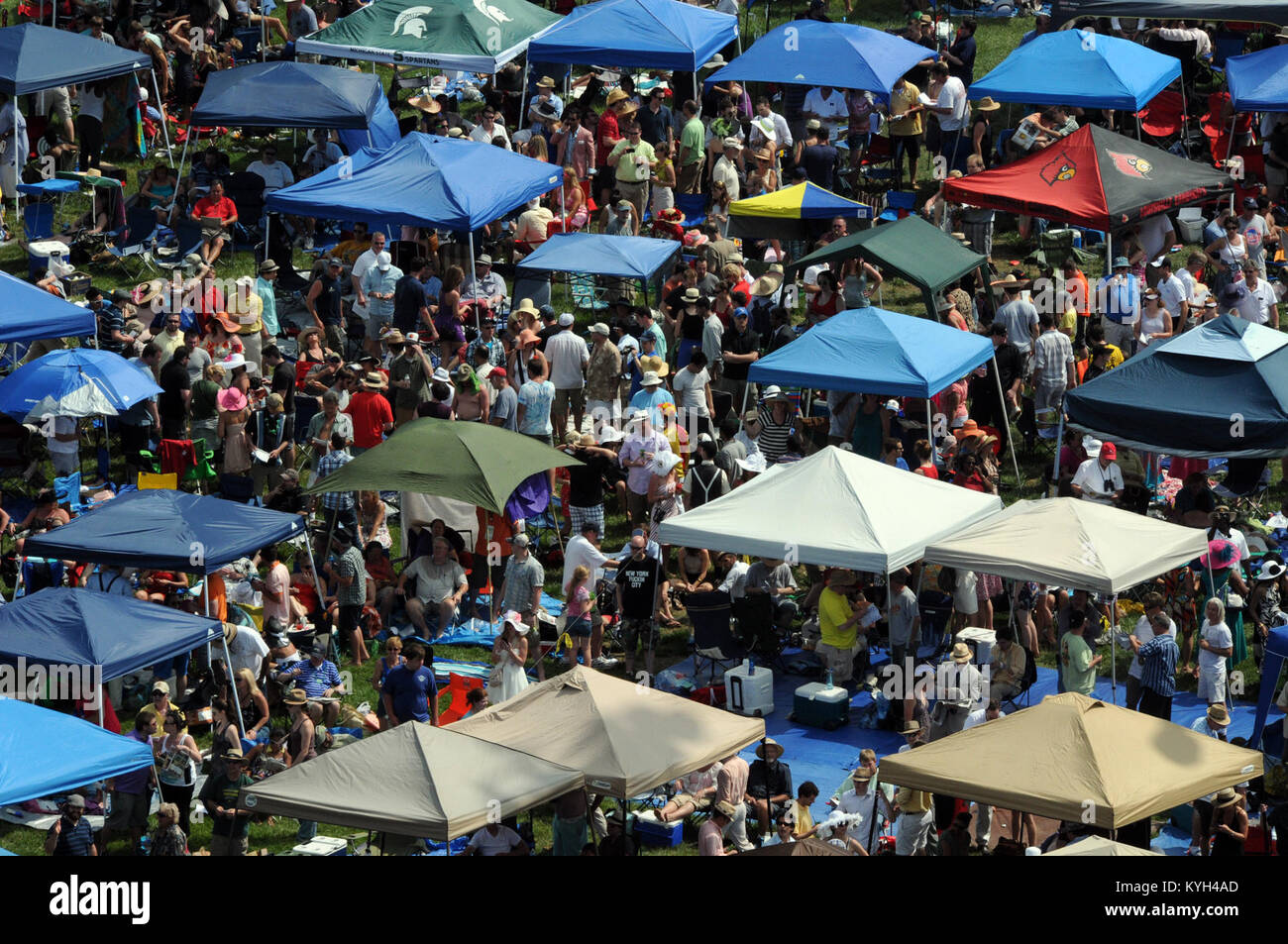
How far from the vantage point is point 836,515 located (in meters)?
19.0

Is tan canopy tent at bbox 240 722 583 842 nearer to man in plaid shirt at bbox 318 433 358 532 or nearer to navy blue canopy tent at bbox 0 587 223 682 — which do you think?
navy blue canopy tent at bbox 0 587 223 682

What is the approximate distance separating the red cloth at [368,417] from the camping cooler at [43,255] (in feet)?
23.4

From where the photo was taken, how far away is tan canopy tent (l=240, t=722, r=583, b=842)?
1494 cm

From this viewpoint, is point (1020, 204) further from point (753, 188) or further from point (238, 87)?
point (238, 87)

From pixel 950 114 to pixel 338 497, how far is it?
42.1 feet

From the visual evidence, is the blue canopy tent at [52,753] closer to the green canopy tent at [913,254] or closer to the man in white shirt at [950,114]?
the green canopy tent at [913,254]

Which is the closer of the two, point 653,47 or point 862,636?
point 862,636

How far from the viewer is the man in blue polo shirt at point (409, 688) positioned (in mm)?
18062

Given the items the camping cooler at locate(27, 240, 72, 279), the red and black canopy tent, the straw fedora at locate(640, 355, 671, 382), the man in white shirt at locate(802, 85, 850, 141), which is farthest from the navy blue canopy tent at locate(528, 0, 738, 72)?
the straw fedora at locate(640, 355, 671, 382)

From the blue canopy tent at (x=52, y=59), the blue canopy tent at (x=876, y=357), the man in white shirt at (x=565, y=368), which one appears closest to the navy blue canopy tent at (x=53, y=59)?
the blue canopy tent at (x=52, y=59)

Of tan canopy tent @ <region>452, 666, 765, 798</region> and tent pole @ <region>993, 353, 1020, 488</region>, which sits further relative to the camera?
tent pole @ <region>993, 353, 1020, 488</region>
